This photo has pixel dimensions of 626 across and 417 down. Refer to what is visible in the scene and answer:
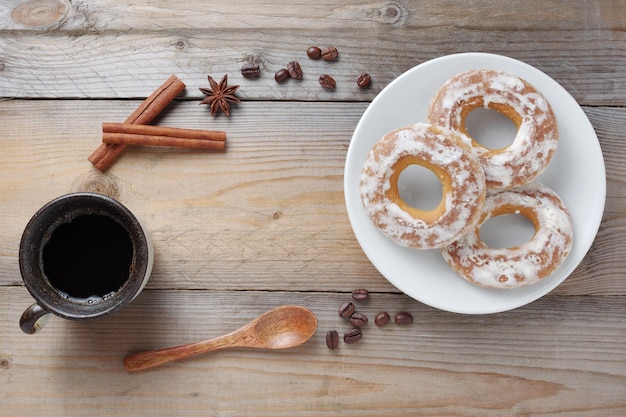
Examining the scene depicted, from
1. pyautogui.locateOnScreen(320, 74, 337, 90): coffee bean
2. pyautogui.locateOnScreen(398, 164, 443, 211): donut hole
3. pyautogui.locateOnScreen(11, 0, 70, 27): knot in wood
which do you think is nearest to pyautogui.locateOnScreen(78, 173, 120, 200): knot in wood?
pyautogui.locateOnScreen(11, 0, 70, 27): knot in wood

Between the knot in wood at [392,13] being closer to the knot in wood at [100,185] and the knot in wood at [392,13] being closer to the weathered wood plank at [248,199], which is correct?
the weathered wood plank at [248,199]

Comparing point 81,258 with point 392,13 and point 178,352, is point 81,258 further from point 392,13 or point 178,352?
point 392,13

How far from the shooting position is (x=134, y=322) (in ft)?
4.53

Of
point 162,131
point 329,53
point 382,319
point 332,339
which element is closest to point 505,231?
point 382,319

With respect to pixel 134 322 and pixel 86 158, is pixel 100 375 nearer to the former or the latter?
pixel 134 322

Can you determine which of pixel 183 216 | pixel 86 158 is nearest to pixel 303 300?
pixel 183 216

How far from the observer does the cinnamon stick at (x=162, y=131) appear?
136 cm

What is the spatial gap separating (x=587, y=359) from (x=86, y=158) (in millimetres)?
1151

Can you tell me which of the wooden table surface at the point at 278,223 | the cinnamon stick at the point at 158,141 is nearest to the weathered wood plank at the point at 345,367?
the wooden table surface at the point at 278,223

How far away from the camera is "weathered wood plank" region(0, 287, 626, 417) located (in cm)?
137

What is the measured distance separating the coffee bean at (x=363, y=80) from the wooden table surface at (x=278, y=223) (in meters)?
0.02

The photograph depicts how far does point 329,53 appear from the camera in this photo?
1.39 meters

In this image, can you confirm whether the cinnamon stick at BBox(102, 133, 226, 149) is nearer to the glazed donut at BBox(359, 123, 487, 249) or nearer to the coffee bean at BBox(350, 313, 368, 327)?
the glazed donut at BBox(359, 123, 487, 249)

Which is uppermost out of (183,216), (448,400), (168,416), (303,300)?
(183,216)
